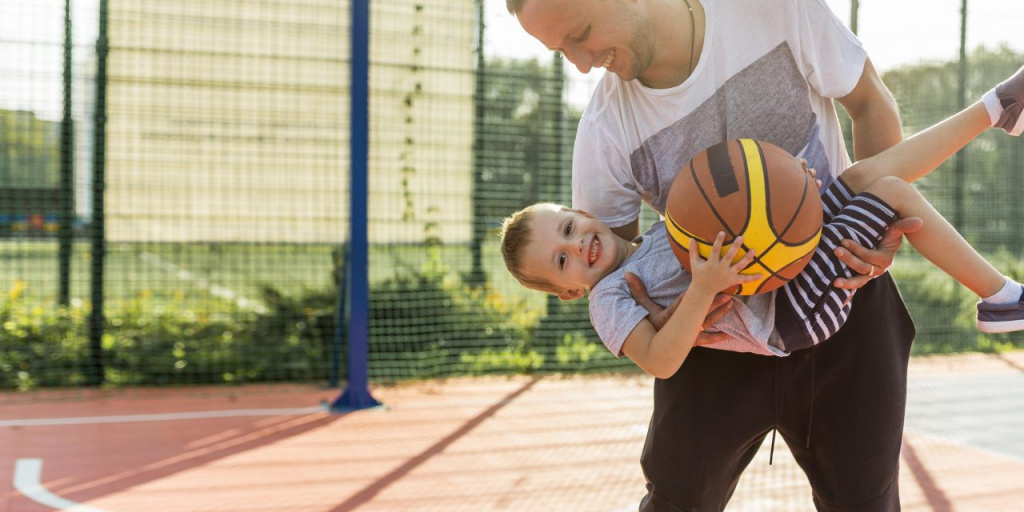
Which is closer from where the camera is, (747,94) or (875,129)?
(747,94)

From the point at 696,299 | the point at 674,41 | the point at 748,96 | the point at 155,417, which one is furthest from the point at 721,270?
the point at 155,417

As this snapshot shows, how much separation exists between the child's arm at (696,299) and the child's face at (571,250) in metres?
0.36

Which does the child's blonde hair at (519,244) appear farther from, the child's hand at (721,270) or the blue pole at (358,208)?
the blue pole at (358,208)

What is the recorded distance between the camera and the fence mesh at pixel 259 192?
19.1ft

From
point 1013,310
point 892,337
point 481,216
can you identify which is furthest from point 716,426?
point 481,216

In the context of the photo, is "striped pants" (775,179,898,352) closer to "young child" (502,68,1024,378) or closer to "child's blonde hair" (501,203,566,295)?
"young child" (502,68,1024,378)

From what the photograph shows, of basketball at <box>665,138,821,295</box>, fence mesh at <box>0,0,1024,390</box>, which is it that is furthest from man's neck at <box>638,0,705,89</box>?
fence mesh at <box>0,0,1024,390</box>

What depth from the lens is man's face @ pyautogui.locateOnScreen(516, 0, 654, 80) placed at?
6.08ft

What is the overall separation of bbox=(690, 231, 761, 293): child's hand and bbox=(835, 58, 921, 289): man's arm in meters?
0.24

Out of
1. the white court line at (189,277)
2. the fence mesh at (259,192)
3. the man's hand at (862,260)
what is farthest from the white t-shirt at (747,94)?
the white court line at (189,277)

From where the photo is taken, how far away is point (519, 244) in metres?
2.26

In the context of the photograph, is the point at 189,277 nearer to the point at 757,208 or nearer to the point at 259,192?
the point at 259,192

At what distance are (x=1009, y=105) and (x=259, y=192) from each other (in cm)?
486

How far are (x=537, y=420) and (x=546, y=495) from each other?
4.34 ft
